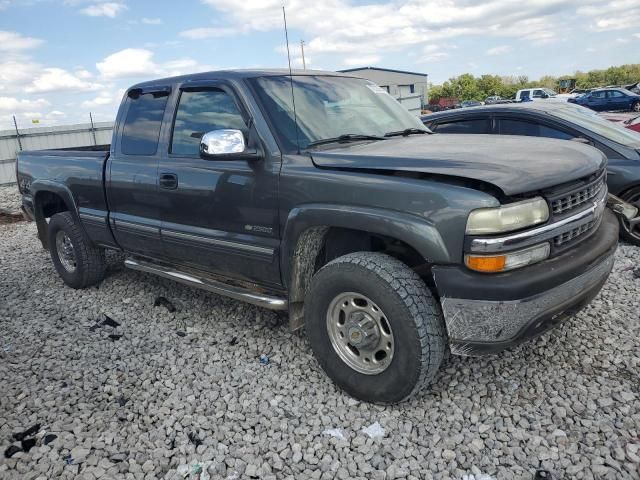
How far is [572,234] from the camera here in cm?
269

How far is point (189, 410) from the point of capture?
3033 mm

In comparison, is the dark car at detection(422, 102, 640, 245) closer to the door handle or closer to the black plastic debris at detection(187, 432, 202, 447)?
the door handle

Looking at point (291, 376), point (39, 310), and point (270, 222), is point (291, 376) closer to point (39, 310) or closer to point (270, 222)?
point (270, 222)

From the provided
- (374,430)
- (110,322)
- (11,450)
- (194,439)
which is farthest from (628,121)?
(11,450)

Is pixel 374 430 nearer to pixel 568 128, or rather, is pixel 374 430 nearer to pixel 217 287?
pixel 217 287

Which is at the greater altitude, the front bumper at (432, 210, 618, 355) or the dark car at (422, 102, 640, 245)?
the dark car at (422, 102, 640, 245)

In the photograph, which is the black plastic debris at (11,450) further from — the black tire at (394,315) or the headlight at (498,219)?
the headlight at (498,219)

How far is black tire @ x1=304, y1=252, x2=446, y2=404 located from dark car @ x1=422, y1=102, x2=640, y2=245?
3.32 meters

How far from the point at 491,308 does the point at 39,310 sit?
Result: 4.31 meters

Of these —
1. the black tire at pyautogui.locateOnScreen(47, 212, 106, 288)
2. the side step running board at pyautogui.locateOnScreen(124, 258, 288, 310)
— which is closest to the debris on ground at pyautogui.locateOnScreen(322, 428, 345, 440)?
the side step running board at pyautogui.locateOnScreen(124, 258, 288, 310)

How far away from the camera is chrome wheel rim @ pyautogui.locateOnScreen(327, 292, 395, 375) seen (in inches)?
110

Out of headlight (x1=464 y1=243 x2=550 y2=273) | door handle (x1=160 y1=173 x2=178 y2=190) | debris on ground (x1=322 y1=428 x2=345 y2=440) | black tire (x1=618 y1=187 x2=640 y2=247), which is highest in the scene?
door handle (x1=160 y1=173 x2=178 y2=190)

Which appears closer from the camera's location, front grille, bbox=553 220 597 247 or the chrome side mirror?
front grille, bbox=553 220 597 247

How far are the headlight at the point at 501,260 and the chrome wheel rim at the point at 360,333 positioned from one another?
1.92ft
